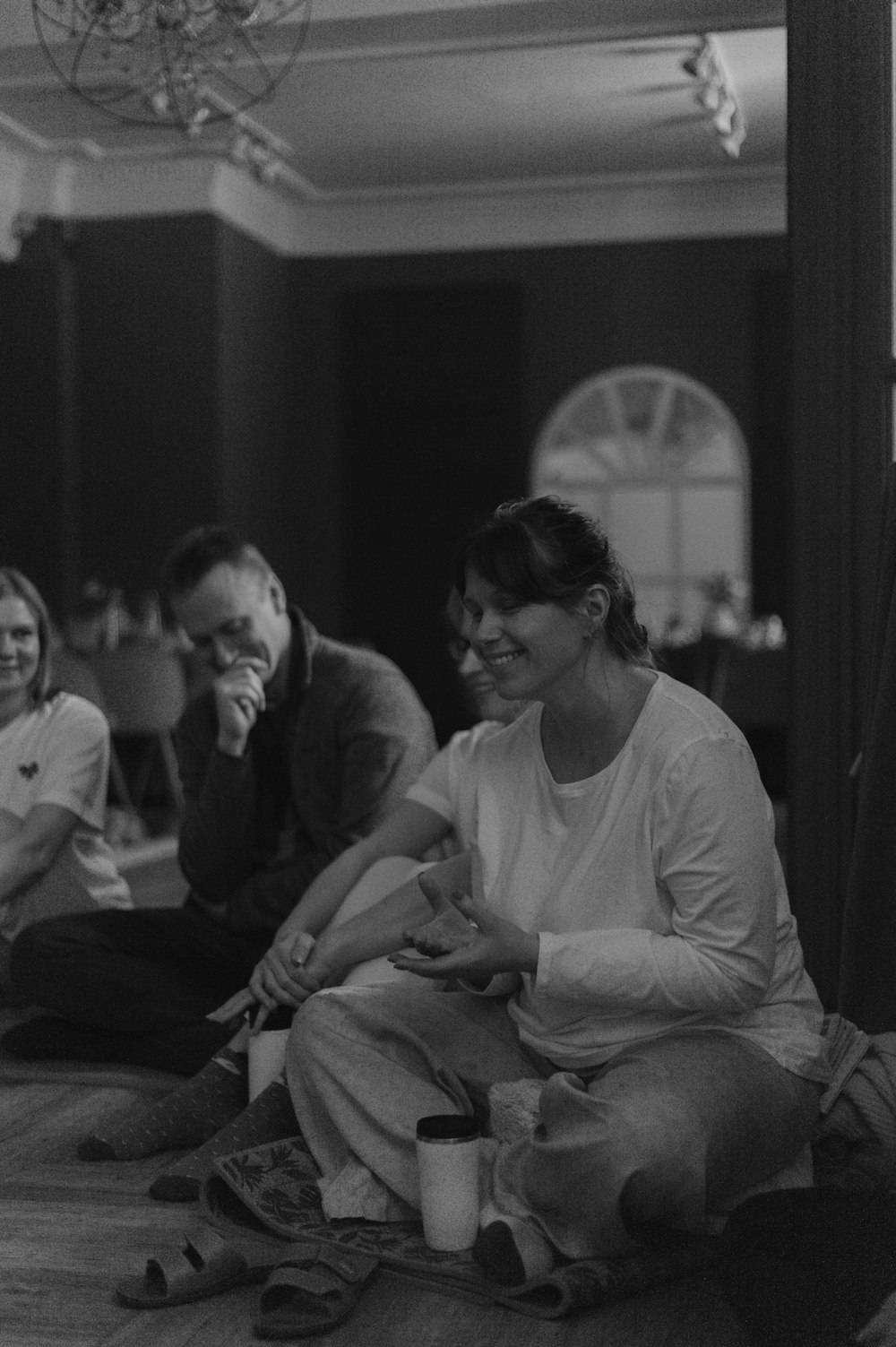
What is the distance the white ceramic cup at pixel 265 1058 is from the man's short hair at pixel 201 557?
3.12 ft

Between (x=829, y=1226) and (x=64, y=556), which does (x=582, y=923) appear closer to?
(x=829, y=1226)

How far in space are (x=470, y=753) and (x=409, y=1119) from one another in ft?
1.84

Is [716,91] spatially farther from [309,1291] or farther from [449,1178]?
[309,1291]

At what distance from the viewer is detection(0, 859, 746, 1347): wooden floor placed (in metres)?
1.98

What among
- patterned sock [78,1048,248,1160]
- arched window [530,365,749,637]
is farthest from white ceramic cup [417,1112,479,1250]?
arched window [530,365,749,637]

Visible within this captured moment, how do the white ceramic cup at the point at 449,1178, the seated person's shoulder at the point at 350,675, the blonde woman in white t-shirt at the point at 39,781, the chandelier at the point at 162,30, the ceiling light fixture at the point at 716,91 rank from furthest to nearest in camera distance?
the ceiling light fixture at the point at 716,91
the chandelier at the point at 162,30
the blonde woman in white t-shirt at the point at 39,781
the seated person's shoulder at the point at 350,675
the white ceramic cup at the point at 449,1178

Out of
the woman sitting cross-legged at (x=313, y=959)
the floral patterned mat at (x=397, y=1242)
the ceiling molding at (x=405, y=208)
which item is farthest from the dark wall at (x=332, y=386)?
the floral patterned mat at (x=397, y=1242)

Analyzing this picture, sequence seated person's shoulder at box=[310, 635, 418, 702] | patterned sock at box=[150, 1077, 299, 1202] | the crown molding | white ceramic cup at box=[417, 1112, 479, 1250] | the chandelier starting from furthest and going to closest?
the crown molding, the chandelier, seated person's shoulder at box=[310, 635, 418, 702], patterned sock at box=[150, 1077, 299, 1202], white ceramic cup at box=[417, 1112, 479, 1250]

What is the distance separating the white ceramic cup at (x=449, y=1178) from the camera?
2109 mm

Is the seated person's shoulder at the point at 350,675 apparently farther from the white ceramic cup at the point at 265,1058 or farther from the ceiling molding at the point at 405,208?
the ceiling molding at the point at 405,208

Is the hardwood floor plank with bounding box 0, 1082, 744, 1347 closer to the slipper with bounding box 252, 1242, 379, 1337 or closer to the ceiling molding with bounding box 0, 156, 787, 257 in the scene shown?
the slipper with bounding box 252, 1242, 379, 1337

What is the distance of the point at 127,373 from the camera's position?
8.47 meters

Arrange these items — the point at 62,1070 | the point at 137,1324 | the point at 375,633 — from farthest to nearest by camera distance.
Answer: the point at 375,633 → the point at 62,1070 → the point at 137,1324

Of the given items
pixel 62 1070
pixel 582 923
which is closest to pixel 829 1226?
pixel 582 923
